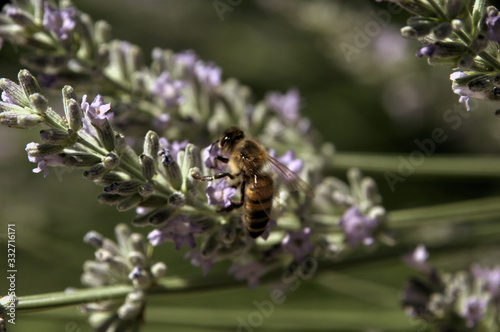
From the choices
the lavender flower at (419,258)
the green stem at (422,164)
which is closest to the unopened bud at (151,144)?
the lavender flower at (419,258)

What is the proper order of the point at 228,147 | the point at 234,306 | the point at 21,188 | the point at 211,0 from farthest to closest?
the point at 211,0
the point at 21,188
the point at 234,306
the point at 228,147

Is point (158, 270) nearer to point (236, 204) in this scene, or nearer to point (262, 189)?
point (236, 204)

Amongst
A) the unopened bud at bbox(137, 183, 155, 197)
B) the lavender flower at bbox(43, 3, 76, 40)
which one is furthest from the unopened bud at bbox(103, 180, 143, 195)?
the lavender flower at bbox(43, 3, 76, 40)

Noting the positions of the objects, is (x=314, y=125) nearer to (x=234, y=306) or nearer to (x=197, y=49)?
(x=197, y=49)

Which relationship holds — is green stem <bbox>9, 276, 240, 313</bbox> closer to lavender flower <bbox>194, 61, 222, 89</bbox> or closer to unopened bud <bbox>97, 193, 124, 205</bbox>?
unopened bud <bbox>97, 193, 124, 205</bbox>

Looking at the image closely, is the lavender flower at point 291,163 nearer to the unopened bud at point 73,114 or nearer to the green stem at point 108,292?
the green stem at point 108,292

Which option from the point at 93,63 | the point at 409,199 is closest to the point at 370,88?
the point at 409,199

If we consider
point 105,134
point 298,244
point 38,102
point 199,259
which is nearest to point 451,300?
point 298,244
